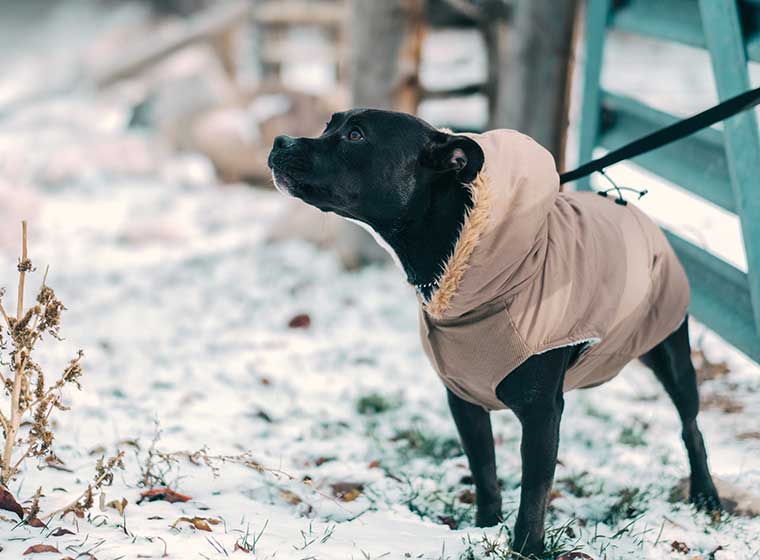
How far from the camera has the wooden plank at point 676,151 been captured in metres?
3.57

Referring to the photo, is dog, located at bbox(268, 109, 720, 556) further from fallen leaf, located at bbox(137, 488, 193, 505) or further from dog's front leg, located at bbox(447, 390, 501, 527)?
fallen leaf, located at bbox(137, 488, 193, 505)

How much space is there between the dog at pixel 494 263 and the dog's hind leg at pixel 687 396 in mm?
208

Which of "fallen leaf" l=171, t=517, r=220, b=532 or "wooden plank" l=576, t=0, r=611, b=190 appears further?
"wooden plank" l=576, t=0, r=611, b=190

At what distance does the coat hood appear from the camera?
8.20 ft

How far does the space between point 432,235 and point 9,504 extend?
1.41m

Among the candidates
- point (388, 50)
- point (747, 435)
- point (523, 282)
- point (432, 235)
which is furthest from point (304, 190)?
point (388, 50)

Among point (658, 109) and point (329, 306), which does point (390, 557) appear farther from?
point (329, 306)

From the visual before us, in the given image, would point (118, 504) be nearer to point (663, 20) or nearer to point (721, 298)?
point (721, 298)

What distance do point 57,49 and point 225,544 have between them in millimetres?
19542

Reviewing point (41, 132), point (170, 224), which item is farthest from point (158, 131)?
point (170, 224)

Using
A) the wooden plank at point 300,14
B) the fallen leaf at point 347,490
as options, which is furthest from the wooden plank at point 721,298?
the wooden plank at point 300,14

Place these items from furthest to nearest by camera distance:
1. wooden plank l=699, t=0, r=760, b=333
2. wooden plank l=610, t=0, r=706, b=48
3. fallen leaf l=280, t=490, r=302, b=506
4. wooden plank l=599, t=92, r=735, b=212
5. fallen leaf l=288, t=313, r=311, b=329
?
1. fallen leaf l=288, t=313, r=311, b=329
2. wooden plank l=610, t=0, r=706, b=48
3. wooden plank l=599, t=92, r=735, b=212
4. wooden plank l=699, t=0, r=760, b=333
5. fallen leaf l=280, t=490, r=302, b=506

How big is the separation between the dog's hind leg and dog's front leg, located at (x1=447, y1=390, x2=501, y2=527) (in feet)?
2.31

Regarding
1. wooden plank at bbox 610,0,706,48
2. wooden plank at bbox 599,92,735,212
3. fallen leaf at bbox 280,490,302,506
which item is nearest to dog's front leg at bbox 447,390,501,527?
fallen leaf at bbox 280,490,302,506
